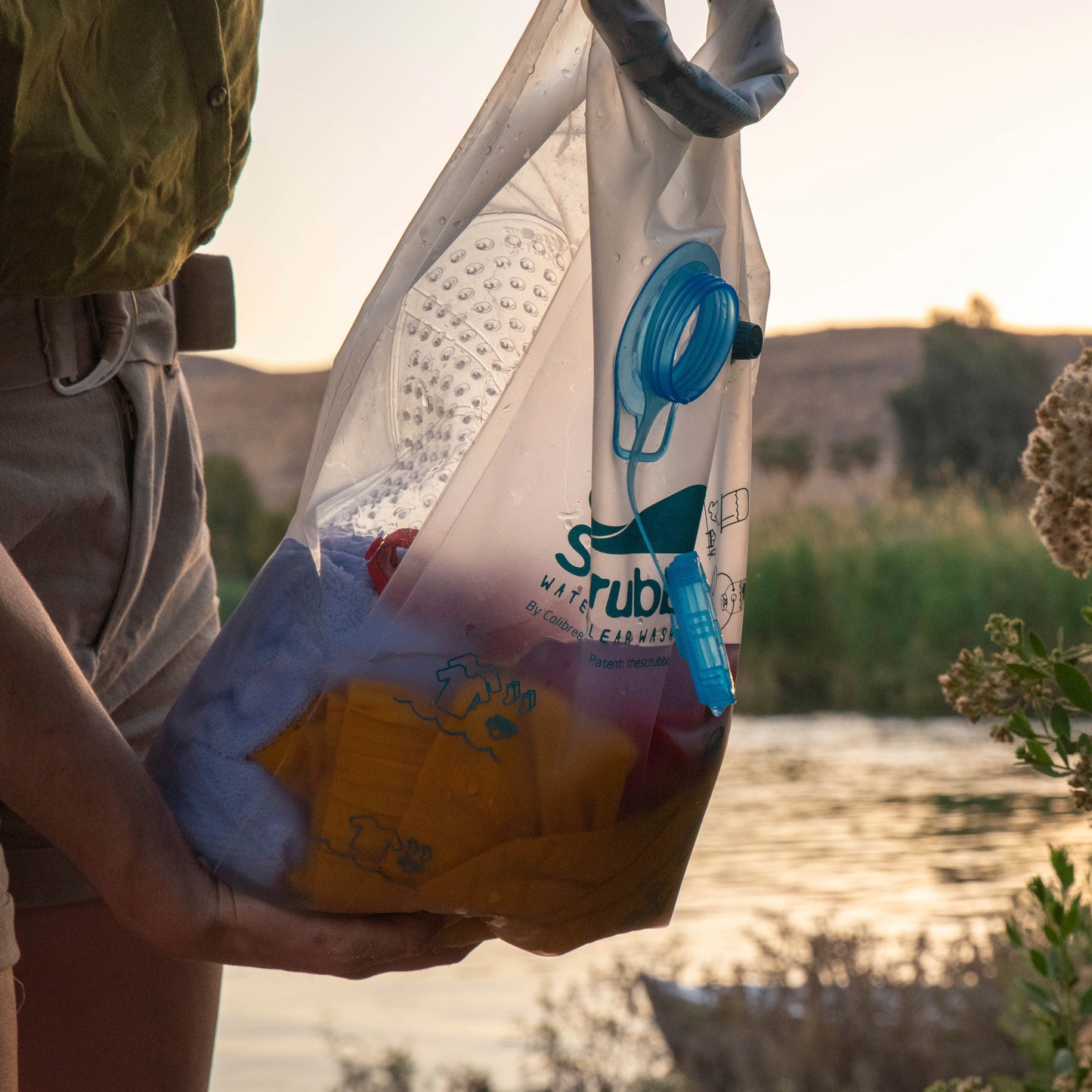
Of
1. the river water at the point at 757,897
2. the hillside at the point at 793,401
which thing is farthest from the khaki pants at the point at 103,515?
the hillside at the point at 793,401

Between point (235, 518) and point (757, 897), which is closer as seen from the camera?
point (757, 897)

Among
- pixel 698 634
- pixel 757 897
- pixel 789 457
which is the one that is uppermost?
pixel 789 457

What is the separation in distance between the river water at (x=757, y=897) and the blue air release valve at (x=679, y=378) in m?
2.22

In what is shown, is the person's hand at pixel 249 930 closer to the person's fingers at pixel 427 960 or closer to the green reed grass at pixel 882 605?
the person's fingers at pixel 427 960

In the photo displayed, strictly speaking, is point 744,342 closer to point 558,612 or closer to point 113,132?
point 558,612

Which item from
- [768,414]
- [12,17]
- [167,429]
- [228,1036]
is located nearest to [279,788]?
[167,429]

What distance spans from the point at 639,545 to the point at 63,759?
0.31 m

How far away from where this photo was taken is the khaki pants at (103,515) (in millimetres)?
793

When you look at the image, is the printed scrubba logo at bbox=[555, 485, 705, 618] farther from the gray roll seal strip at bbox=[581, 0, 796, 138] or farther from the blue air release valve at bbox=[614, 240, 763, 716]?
the gray roll seal strip at bbox=[581, 0, 796, 138]

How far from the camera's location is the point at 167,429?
0.92m

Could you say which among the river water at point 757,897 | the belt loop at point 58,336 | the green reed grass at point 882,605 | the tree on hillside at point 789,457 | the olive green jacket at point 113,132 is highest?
the tree on hillside at point 789,457

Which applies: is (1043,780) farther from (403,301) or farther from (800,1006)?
(403,301)

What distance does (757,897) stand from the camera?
3.76 metres

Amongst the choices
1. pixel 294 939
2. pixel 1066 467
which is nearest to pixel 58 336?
pixel 294 939
